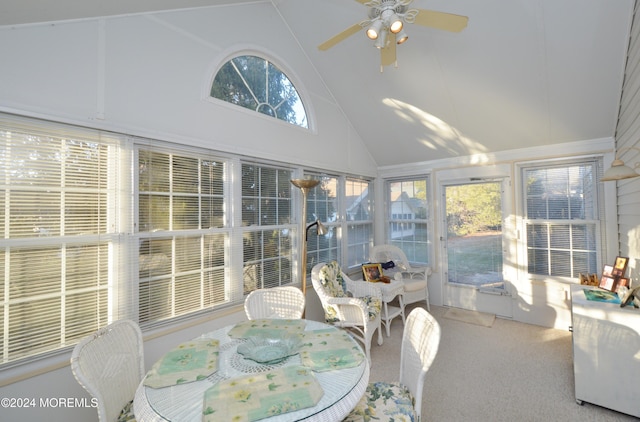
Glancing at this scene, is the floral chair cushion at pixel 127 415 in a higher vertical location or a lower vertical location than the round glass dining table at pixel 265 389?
lower

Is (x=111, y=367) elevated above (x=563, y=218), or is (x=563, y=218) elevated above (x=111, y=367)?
(x=563, y=218)

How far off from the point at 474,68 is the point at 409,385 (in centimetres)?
294

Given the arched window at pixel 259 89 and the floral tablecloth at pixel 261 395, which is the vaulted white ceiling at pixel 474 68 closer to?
the arched window at pixel 259 89

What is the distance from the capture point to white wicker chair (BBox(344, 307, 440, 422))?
1393 millimetres

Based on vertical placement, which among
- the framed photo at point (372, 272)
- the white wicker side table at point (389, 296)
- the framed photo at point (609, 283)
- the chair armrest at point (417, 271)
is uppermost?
the framed photo at point (609, 283)

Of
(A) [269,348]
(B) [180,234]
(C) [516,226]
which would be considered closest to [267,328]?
(A) [269,348]

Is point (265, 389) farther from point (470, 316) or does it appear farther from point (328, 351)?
point (470, 316)

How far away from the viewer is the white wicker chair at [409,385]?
1.39 metres

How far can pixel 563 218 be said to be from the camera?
3.56m

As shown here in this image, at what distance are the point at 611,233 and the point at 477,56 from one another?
8.30 ft

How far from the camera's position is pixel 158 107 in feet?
7.13

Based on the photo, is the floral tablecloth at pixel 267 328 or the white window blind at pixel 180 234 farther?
the white window blind at pixel 180 234

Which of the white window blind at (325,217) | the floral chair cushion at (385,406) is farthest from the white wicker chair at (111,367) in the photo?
the white window blind at (325,217)

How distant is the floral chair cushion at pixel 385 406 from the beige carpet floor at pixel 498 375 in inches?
30.9
